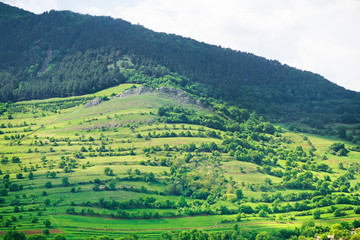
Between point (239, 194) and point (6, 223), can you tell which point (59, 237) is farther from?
point (239, 194)

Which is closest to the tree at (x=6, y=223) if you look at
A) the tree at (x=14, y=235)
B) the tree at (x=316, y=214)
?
the tree at (x=14, y=235)

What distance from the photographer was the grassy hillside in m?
123

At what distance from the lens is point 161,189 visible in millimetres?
154250

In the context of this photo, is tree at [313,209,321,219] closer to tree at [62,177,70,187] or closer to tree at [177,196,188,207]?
tree at [177,196,188,207]

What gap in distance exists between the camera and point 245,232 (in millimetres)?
122312

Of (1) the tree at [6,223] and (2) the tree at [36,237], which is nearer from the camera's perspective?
(2) the tree at [36,237]

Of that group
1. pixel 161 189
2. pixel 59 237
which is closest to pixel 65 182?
pixel 161 189

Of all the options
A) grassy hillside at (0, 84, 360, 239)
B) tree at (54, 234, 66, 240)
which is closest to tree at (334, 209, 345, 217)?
grassy hillside at (0, 84, 360, 239)

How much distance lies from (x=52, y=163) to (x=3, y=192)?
31947mm

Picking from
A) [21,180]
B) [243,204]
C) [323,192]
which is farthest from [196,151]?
[21,180]

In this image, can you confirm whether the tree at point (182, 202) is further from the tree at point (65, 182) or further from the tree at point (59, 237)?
the tree at point (59, 237)

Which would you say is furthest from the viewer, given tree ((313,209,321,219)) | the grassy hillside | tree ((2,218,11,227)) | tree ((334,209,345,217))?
tree ((334,209,345,217))

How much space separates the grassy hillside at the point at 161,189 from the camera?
405 feet

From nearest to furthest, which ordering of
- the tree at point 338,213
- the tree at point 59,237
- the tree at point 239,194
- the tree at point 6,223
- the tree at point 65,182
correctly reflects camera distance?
1. the tree at point 59,237
2. the tree at point 6,223
3. the tree at point 338,213
4. the tree at point 65,182
5. the tree at point 239,194
